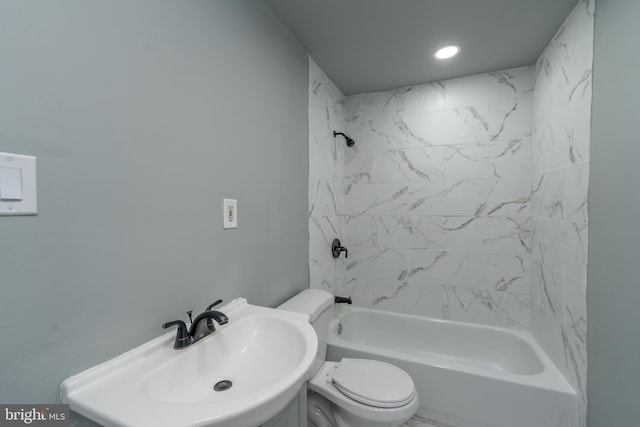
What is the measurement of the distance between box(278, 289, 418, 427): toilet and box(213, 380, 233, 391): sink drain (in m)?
0.49

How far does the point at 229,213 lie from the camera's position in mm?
1146

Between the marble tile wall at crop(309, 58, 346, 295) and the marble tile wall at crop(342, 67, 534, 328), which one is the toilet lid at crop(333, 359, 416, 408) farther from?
the marble tile wall at crop(342, 67, 534, 328)

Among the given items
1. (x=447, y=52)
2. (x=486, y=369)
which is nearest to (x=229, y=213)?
(x=447, y=52)

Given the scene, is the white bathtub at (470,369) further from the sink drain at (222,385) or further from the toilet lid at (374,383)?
the sink drain at (222,385)

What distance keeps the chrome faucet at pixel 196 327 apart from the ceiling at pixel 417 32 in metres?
1.53

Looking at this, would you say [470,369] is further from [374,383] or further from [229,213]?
[229,213]

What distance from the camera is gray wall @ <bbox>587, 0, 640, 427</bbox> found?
991 mm

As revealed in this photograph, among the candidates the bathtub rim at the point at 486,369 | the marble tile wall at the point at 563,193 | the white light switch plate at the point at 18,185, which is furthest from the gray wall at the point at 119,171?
the marble tile wall at the point at 563,193

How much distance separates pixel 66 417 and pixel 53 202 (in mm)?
517

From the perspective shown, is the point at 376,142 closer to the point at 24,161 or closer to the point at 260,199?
the point at 260,199

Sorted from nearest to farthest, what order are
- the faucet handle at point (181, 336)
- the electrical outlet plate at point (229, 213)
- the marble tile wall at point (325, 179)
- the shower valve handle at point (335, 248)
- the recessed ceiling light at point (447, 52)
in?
1. the faucet handle at point (181, 336)
2. the electrical outlet plate at point (229, 213)
3. the recessed ceiling light at point (447, 52)
4. the marble tile wall at point (325, 179)
5. the shower valve handle at point (335, 248)

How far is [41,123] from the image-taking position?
2.00 ft

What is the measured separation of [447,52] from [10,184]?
7.34 ft

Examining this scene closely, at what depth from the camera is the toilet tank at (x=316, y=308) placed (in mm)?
1406
